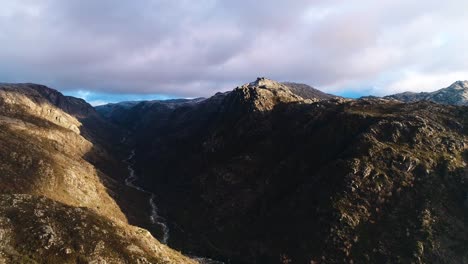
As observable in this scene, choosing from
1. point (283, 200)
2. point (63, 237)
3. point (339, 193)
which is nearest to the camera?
point (63, 237)

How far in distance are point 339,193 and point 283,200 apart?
71.4 feet

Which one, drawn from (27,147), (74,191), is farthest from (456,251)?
(27,147)

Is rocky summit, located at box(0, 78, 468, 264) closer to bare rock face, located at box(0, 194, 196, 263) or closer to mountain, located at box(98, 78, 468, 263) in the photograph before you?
bare rock face, located at box(0, 194, 196, 263)

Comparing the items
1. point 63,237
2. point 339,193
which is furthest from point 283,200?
point 63,237

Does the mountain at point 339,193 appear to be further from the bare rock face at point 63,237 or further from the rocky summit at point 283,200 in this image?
the bare rock face at point 63,237

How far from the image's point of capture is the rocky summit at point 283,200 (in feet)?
277

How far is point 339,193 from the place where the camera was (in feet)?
409

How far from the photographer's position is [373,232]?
Answer: 112m

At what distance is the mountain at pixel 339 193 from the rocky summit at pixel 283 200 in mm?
409

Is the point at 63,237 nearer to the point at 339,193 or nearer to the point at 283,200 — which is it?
the point at 283,200

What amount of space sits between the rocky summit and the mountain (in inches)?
16.1

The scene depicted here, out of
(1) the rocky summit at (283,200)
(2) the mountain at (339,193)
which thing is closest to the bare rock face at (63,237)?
(1) the rocky summit at (283,200)

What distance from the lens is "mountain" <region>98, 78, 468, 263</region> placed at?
10938cm

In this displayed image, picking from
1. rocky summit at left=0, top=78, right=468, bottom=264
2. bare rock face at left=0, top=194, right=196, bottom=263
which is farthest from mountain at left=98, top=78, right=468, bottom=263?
bare rock face at left=0, top=194, right=196, bottom=263
